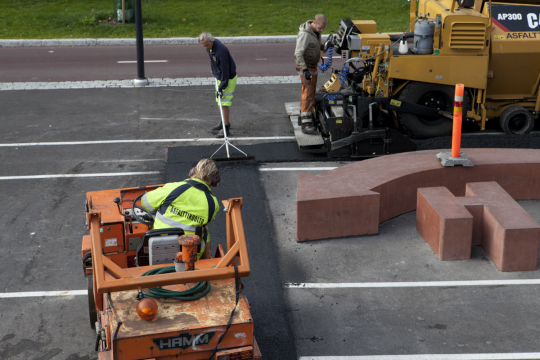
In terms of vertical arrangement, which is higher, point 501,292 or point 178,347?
point 178,347

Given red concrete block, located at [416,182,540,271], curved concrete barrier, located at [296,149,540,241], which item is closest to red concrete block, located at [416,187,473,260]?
red concrete block, located at [416,182,540,271]

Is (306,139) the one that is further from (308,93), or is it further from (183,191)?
(183,191)

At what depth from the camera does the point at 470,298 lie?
606cm

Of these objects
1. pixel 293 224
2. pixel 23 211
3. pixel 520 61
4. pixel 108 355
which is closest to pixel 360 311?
pixel 293 224

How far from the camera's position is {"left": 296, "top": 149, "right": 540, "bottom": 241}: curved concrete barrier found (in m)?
7.15

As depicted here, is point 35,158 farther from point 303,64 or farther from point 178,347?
point 178,347

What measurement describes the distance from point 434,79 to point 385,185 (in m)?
3.24

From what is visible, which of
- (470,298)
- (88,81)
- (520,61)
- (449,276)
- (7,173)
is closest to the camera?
(470,298)

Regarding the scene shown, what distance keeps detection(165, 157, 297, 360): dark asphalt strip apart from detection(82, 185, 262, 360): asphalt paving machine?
1.09 metres

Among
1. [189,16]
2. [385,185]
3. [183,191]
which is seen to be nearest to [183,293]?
[183,191]

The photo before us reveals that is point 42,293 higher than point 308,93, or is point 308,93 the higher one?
point 308,93

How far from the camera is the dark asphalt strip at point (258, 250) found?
→ 5.52 m

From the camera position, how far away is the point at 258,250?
7.05 metres

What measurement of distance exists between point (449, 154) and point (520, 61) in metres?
3.03
